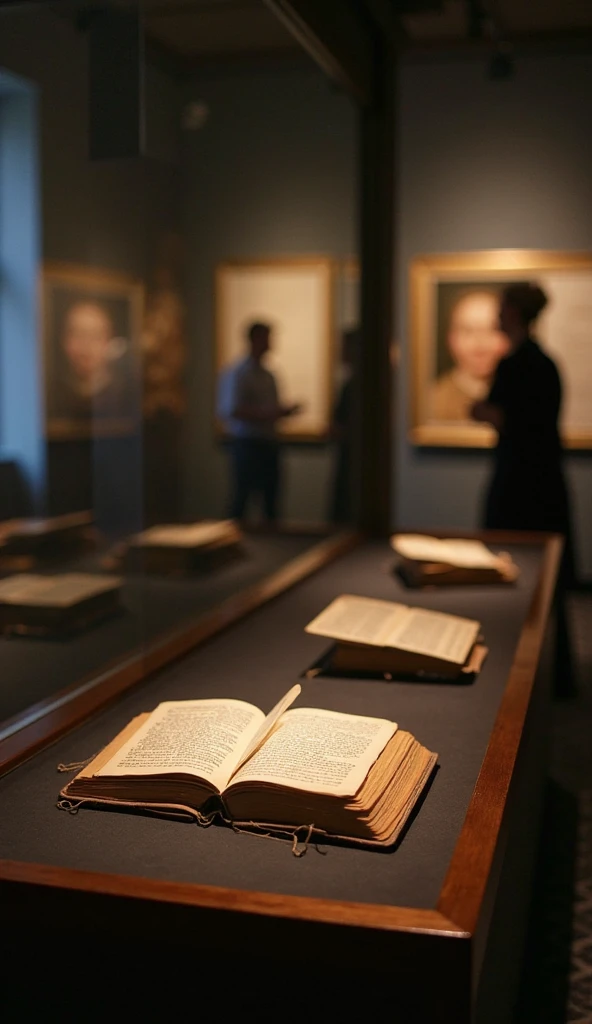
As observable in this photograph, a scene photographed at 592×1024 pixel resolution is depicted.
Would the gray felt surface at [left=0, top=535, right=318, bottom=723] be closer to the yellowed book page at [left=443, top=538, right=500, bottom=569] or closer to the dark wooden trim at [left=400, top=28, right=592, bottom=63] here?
the yellowed book page at [left=443, top=538, right=500, bottom=569]

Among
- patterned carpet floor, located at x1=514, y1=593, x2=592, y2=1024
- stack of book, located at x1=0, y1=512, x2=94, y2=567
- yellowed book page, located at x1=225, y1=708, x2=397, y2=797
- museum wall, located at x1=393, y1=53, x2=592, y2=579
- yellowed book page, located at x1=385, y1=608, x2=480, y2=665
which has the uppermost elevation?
museum wall, located at x1=393, y1=53, x2=592, y2=579

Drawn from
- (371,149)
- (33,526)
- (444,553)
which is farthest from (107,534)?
(371,149)

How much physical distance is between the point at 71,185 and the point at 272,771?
4.61ft

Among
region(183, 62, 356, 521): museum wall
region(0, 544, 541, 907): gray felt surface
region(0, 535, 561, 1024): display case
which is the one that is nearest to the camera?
region(0, 535, 561, 1024): display case

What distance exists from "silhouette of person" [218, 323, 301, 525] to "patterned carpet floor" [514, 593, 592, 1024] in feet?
5.62

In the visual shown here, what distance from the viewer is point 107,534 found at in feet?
8.98

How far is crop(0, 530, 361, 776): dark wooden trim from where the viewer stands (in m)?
1.90

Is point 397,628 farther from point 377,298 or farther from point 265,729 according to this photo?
point 377,298

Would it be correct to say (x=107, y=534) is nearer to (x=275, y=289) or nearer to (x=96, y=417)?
(x=96, y=417)

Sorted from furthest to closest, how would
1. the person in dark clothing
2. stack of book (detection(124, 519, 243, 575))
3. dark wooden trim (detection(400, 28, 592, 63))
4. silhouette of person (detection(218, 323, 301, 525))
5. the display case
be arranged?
1. dark wooden trim (detection(400, 28, 592, 63))
2. silhouette of person (detection(218, 323, 301, 525))
3. the person in dark clothing
4. stack of book (detection(124, 519, 243, 575))
5. the display case

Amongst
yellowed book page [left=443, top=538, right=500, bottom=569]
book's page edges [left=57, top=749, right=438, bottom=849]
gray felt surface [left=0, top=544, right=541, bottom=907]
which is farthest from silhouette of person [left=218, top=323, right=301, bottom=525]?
book's page edges [left=57, top=749, right=438, bottom=849]

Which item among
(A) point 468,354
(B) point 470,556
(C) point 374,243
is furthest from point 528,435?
(A) point 468,354

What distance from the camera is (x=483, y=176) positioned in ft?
24.0

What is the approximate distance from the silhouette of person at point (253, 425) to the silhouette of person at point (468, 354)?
1.37m
